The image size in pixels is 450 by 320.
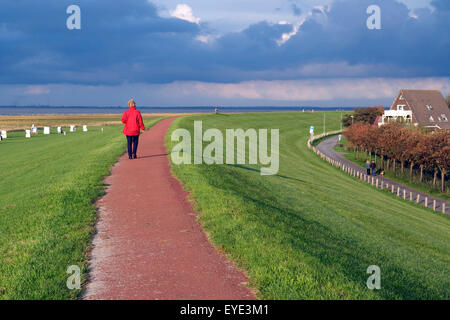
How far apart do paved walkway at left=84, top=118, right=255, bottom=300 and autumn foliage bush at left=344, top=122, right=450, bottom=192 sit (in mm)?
40165

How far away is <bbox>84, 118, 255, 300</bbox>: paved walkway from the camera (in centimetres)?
691

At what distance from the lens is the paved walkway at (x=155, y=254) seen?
272 inches

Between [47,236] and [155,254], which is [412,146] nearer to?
[155,254]

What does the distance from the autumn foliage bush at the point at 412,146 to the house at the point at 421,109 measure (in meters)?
26.7

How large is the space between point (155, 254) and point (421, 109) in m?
94.4

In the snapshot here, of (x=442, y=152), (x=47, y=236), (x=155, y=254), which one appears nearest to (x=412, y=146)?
(x=442, y=152)

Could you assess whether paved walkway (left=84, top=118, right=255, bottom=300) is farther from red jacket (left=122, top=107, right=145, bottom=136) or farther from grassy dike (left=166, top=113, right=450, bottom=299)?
red jacket (left=122, top=107, right=145, bottom=136)

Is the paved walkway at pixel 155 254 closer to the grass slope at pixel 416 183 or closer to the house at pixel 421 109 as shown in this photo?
the grass slope at pixel 416 183

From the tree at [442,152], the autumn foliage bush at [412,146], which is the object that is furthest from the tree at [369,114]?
the tree at [442,152]

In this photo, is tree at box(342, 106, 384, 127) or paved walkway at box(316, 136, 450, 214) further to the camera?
tree at box(342, 106, 384, 127)

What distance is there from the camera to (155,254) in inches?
335

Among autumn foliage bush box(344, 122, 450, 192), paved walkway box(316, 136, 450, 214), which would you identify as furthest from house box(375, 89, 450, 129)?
autumn foliage bush box(344, 122, 450, 192)
